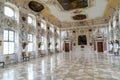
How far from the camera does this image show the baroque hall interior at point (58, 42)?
7539 millimetres

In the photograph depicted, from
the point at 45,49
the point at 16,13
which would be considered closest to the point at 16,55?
the point at 16,13

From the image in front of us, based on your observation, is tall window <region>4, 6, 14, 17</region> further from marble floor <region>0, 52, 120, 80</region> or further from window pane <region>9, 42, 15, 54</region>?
marble floor <region>0, 52, 120, 80</region>

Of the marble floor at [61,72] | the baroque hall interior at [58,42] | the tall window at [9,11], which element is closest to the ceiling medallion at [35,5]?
the baroque hall interior at [58,42]

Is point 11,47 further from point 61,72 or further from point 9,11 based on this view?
point 61,72

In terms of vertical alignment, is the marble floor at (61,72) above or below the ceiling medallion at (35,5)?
below

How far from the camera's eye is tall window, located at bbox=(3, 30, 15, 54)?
1136cm

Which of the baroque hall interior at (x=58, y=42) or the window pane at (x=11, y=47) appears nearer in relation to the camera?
the baroque hall interior at (x=58, y=42)

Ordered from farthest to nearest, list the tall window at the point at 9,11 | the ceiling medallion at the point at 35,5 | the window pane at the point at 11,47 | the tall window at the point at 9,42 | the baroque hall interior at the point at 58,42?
the ceiling medallion at the point at 35,5
the window pane at the point at 11,47
the tall window at the point at 9,11
the tall window at the point at 9,42
the baroque hall interior at the point at 58,42

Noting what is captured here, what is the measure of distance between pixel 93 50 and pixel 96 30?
4401 millimetres

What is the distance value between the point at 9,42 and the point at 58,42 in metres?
17.6

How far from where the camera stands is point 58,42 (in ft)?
95.1

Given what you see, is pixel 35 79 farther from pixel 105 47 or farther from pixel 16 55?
pixel 105 47

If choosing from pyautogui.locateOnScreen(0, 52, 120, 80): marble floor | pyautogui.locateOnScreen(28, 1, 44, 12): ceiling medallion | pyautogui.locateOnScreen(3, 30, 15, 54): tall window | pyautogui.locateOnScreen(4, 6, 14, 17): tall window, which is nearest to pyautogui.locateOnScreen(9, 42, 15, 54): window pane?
pyautogui.locateOnScreen(3, 30, 15, 54): tall window

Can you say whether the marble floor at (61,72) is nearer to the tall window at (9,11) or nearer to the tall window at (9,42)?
the tall window at (9,42)
